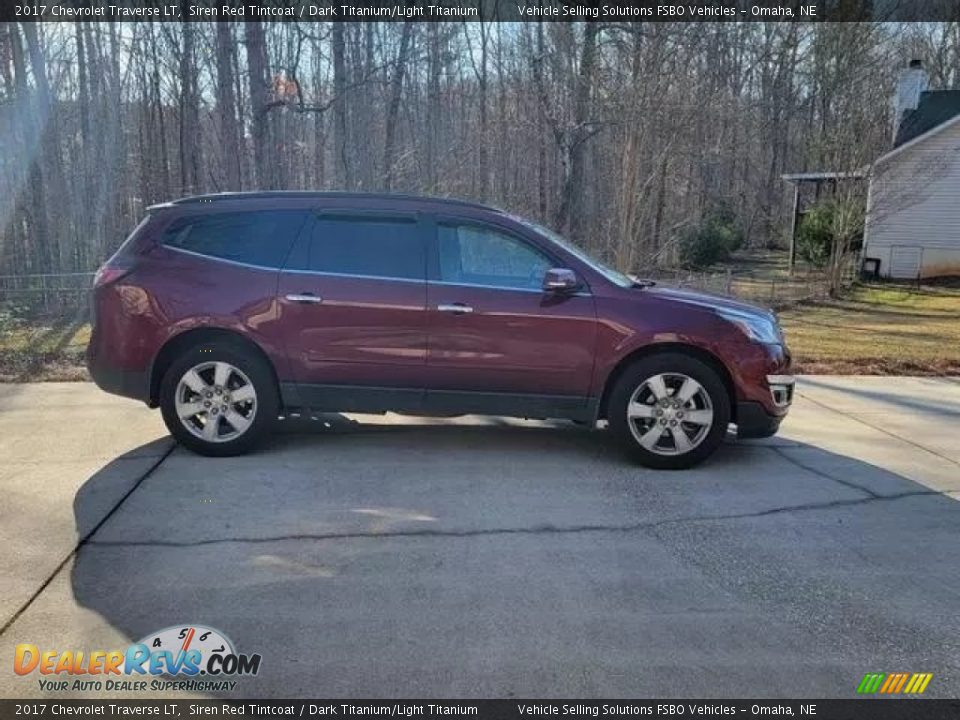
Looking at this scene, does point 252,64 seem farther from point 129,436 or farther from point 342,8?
point 129,436

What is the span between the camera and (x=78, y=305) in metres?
13.7

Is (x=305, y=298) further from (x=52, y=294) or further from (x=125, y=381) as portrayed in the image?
(x=52, y=294)

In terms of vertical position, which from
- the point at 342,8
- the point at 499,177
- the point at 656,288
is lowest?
the point at 656,288

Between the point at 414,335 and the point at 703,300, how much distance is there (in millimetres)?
2048

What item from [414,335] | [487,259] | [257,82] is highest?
[257,82]

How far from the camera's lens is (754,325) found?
5105 mm

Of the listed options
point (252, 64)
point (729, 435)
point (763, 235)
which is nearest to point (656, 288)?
point (729, 435)

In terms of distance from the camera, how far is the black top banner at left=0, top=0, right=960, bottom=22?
16312mm

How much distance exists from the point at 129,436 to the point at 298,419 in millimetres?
1287

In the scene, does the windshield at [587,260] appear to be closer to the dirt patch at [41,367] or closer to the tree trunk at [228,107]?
the dirt patch at [41,367]

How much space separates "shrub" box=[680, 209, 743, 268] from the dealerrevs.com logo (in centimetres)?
2804

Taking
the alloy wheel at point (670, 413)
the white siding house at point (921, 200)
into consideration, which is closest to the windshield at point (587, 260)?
the alloy wheel at point (670, 413)

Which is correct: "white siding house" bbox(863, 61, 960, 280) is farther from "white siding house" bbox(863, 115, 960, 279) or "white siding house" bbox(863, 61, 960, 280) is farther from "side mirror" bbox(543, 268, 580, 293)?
"side mirror" bbox(543, 268, 580, 293)

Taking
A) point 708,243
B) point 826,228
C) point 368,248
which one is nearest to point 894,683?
point 368,248
